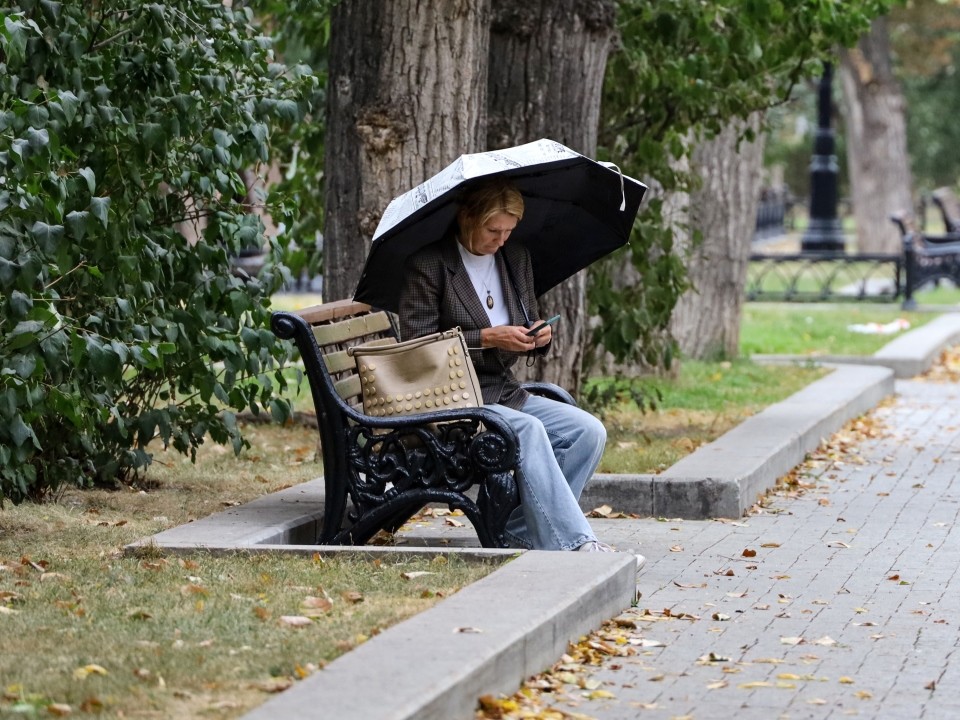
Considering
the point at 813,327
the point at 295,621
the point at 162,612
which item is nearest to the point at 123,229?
the point at 162,612

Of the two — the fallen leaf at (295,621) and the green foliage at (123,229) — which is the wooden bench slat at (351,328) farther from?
the fallen leaf at (295,621)

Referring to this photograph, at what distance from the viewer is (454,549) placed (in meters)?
6.35

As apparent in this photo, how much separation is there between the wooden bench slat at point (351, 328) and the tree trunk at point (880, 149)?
2860 centimetres

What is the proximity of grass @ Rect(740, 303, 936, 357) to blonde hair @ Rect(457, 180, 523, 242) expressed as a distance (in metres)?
9.54

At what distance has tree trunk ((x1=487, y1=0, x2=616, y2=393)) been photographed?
9945 millimetres

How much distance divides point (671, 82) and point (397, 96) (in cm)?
237

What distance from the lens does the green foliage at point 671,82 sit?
410 inches

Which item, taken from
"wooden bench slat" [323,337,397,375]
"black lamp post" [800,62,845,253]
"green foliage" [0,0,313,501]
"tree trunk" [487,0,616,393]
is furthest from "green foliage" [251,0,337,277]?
"black lamp post" [800,62,845,253]

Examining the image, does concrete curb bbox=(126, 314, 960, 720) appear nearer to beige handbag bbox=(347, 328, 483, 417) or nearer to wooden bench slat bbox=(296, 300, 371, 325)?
beige handbag bbox=(347, 328, 483, 417)

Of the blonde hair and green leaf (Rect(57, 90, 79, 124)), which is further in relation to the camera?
the blonde hair

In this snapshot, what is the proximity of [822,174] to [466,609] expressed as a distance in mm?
23892

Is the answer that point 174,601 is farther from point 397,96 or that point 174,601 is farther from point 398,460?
point 397,96

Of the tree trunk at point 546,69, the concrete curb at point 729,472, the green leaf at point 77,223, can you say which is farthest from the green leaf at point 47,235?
the tree trunk at point 546,69

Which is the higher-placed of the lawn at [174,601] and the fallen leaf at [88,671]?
the fallen leaf at [88,671]
